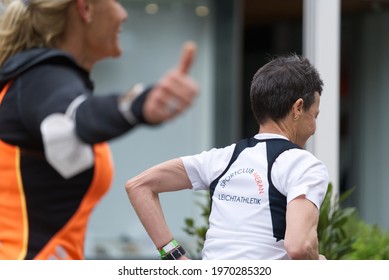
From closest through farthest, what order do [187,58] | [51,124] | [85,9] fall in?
[187,58] < [51,124] < [85,9]

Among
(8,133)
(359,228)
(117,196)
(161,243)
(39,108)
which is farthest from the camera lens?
(117,196)

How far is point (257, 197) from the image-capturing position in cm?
287

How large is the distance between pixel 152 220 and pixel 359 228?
144 inches

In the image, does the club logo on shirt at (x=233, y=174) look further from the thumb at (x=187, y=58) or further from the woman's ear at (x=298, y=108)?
the thumb at (x=187, y=58)

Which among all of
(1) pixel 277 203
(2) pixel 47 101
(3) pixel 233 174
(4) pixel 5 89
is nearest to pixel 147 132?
(3) pixel 233 174

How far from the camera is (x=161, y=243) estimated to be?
3.08 meters

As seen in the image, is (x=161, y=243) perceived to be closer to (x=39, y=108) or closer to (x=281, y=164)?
(x=281, y=164)

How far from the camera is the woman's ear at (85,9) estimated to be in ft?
8.61

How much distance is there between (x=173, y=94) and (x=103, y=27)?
0.91 meters

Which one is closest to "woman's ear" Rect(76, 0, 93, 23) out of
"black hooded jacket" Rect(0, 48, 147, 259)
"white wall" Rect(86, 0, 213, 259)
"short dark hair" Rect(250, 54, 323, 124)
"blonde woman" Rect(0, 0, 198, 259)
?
"blonde woman" Rect(0, 0, 198, 259)

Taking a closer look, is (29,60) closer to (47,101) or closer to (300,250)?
(47,101)

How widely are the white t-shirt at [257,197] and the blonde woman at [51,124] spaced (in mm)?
405

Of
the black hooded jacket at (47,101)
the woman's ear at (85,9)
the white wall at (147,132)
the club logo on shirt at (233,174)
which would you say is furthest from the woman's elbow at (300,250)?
the white wall at (147,132)
